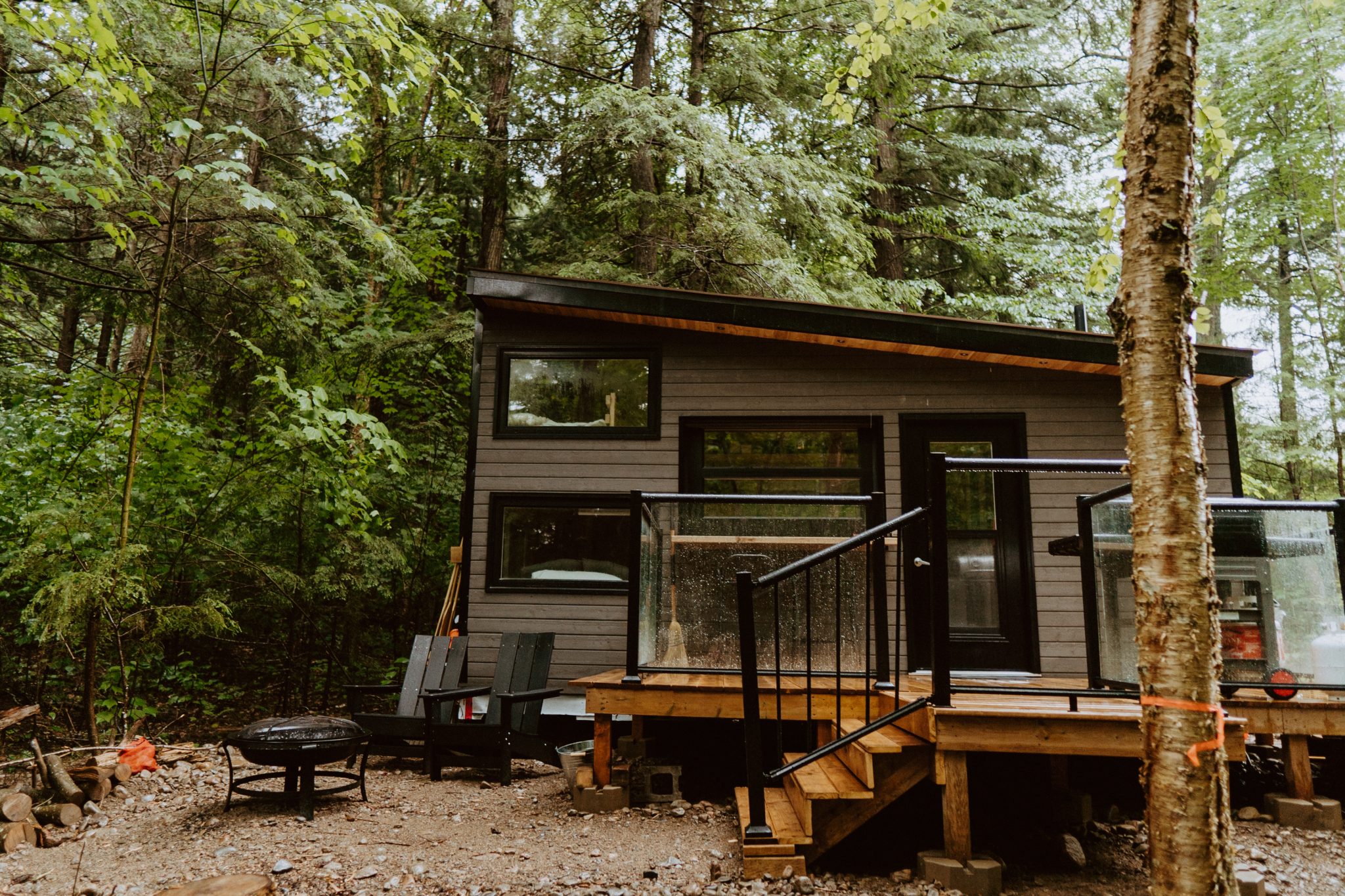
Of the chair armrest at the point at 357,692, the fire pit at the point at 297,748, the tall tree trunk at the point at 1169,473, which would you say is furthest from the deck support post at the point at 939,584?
the chair armrest at the point at 357,692

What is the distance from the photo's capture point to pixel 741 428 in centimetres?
673

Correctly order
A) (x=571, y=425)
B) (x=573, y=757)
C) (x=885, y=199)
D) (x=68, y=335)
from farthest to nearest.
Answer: (x=885, y=199) < (x=68, y=335) < (x=571, y=425) < (x=573, y=757)

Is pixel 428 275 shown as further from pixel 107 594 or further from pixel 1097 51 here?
pixel 1097 51

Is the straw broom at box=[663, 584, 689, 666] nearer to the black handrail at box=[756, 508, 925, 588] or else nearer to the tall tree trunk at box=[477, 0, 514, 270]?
the black handrail at box=[756, 508, 925, 588]

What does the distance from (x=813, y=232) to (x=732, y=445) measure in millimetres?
4828

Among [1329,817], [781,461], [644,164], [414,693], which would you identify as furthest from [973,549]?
[644,164]

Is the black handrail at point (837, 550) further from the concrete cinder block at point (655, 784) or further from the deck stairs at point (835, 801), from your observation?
the concrete cinder block at point (655, 784)

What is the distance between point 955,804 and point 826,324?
3781mm

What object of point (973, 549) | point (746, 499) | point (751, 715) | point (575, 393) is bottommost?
point (751, 715)

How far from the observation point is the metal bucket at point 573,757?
16.3 feet

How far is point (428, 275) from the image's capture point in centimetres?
1166

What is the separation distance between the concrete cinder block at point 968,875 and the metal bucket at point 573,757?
7.38 feet

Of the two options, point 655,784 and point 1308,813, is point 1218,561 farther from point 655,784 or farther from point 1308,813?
point 655,784

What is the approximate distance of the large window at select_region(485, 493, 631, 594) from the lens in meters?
6.68
